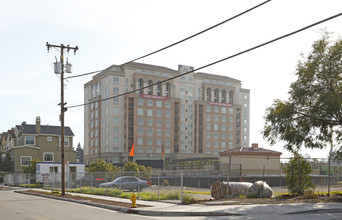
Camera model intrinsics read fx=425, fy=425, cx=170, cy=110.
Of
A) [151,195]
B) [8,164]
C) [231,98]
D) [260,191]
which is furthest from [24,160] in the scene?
[231,98]

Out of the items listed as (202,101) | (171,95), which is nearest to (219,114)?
(202,101)

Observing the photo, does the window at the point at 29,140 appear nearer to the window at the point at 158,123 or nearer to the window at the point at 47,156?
the window at the point at 47,156

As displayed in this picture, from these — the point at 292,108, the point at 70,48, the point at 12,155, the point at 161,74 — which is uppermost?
the point at 161,74

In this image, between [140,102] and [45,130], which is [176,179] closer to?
[45,130]

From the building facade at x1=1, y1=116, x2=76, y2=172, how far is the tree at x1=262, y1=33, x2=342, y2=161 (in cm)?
5822

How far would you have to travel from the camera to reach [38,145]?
251 feet

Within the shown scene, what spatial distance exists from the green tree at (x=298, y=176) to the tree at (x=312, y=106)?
1.13 meters

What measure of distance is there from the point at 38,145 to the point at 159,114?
154 feet

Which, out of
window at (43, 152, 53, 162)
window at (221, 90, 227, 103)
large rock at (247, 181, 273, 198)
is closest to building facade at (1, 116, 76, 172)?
window at (43, 152, 53, 162)

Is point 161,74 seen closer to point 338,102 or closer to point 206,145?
point 206,145

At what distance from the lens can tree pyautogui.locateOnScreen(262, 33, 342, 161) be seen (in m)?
22.1

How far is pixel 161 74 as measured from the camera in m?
121

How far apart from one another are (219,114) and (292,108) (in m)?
107

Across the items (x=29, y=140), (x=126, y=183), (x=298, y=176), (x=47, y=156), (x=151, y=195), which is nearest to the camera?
(x=298, y=176)
